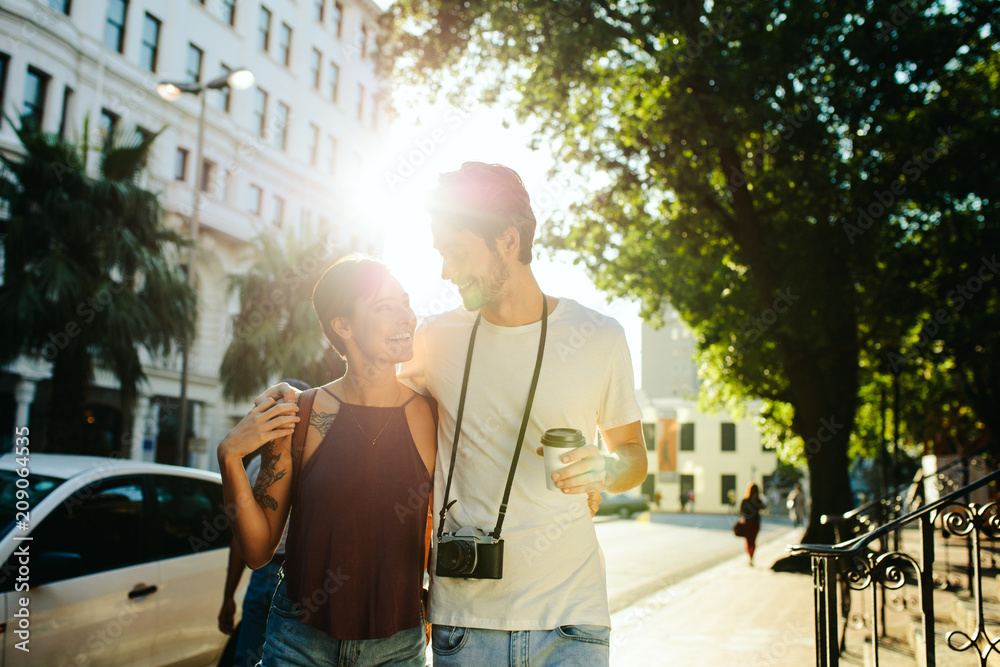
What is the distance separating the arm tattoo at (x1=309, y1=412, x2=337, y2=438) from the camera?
2.58 metres

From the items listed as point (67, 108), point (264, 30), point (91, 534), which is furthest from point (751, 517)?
point (264, 30)

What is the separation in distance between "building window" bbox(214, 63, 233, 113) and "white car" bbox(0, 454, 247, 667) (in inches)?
1038

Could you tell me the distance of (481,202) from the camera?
2.58m

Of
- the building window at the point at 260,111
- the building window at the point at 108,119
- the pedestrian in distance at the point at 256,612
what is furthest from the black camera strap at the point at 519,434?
the building window at the point at 260,111

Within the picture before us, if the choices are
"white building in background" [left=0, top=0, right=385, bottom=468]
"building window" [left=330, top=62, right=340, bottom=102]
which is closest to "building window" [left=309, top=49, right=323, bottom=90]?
"white building in background" [left=0, top=0, right=385, bottom=468]

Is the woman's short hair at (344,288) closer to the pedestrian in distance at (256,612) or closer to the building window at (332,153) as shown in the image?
the pedestrian in distance at (256,612)

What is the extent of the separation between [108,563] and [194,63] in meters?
26.8

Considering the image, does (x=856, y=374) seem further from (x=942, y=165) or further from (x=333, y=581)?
(x=333, y=581)

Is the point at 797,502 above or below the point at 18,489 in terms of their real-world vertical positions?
below

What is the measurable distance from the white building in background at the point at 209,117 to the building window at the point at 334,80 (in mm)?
93

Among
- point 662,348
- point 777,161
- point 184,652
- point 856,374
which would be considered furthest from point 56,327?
point 662,348

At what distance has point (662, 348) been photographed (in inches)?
3034

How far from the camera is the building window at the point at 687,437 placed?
2427 inches

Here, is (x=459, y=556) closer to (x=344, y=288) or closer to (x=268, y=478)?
(x=268, y=478)
